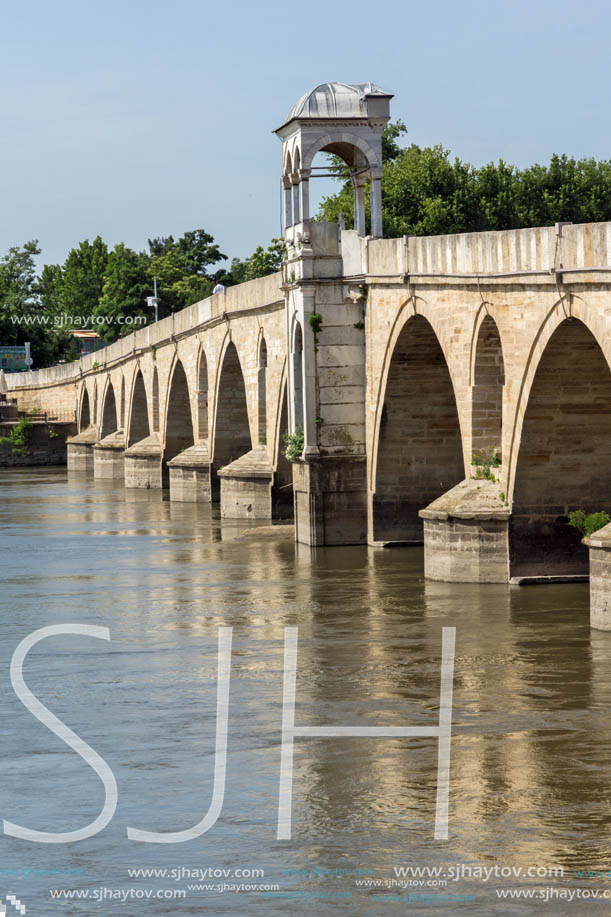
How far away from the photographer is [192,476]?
3803cm

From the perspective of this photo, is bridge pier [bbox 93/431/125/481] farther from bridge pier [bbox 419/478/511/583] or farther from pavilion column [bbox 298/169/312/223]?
bridge pier [bbox 419/478/511/583]

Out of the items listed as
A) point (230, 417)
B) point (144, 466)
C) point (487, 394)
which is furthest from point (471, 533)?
point (144, 466)

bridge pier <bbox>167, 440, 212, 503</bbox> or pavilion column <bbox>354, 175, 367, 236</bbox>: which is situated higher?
pavilion column <bbox>354, 175, 367, 236</bbox>

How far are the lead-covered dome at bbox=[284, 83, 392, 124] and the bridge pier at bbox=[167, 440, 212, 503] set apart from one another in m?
13.3

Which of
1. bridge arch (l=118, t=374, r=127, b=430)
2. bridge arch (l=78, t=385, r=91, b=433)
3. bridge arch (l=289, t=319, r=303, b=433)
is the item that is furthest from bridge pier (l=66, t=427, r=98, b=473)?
bridge arch (l=289, t=319, r=303, b=433)

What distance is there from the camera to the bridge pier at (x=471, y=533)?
66.3 ft

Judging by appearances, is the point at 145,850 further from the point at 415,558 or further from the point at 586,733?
the point at 415,558

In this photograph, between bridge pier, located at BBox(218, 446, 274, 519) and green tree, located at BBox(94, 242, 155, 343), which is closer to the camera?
bridge pier, located at BBox(218, 446, 274, 519)

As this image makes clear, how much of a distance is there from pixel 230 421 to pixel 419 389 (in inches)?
542

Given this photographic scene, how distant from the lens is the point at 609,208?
5475cm

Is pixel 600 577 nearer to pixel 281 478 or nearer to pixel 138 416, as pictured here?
pixel 281 478

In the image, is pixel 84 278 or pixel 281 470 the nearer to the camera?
pixel 281 470

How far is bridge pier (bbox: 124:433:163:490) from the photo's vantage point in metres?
44.5

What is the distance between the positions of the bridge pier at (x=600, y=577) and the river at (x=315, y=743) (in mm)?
226
